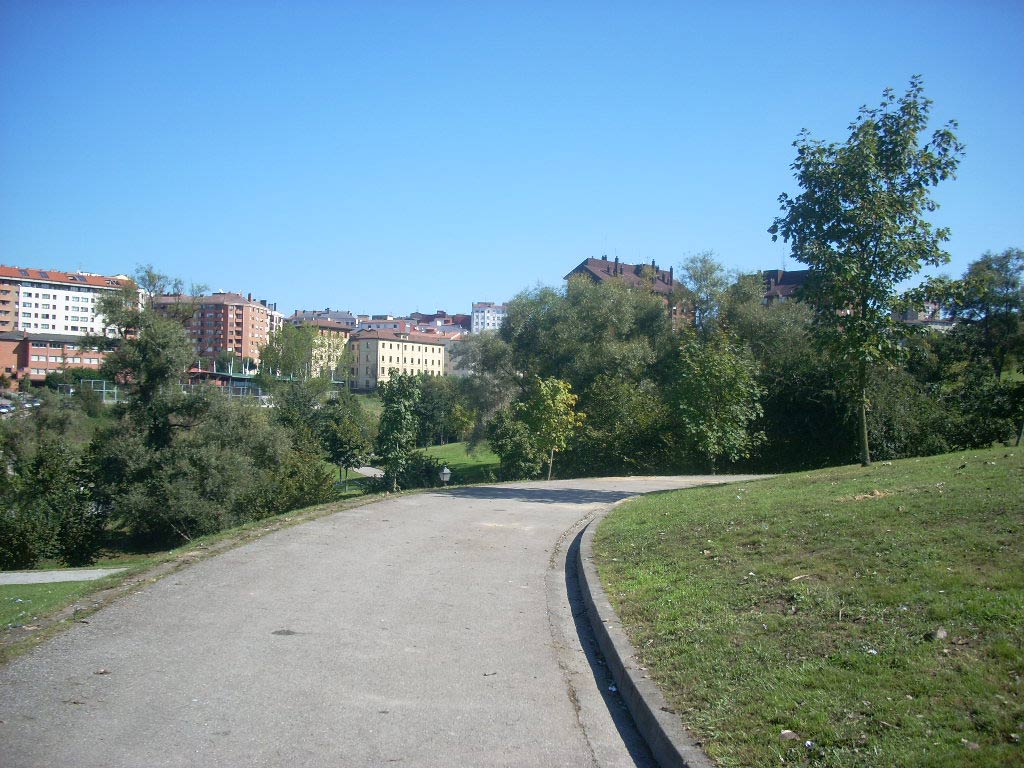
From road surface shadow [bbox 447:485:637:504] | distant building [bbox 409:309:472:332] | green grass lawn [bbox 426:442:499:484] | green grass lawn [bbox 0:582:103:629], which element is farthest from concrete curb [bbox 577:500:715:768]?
→ distant building [bbox 409:309:472:332]

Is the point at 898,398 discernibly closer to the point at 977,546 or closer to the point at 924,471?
the point at 924,471

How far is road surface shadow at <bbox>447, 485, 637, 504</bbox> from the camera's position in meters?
18.2

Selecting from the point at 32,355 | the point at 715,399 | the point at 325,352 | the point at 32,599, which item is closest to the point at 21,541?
the point at 32,599

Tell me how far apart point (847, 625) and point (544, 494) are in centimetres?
1420

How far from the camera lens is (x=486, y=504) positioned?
55.6ft

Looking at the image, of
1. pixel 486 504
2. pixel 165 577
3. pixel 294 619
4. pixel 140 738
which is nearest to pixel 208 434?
pixel 486 504

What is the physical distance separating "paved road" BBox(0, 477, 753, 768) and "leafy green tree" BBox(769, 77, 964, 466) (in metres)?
10.7

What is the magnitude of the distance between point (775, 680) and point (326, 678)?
128 inches

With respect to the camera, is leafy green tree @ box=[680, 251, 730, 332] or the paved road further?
leafy green tree @ box=[680, 251, 730, 332]

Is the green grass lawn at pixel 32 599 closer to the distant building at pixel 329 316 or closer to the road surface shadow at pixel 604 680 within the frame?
the road surface shadow at pixel 604 680

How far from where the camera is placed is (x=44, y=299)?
110 meters

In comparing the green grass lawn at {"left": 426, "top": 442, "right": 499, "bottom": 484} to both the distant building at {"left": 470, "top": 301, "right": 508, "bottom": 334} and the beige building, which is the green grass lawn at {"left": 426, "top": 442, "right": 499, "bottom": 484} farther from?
the distant building at {"left": 470, "top": 301, "right": 508, "bottom": 334}

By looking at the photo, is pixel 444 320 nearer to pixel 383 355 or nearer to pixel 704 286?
pixel 383 355

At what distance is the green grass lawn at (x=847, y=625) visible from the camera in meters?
4.07
